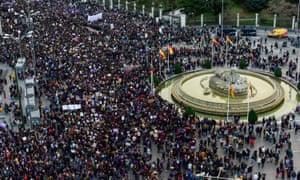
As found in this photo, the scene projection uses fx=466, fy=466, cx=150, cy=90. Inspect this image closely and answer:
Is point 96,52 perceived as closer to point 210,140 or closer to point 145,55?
point 145,55

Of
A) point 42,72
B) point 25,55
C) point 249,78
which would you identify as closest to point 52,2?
point 25,55

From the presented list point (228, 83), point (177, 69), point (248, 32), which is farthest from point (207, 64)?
point (248, 32)

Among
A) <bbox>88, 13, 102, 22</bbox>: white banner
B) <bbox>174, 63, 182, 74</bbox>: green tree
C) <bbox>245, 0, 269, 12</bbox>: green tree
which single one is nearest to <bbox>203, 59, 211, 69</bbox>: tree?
<bbox>174, 63, 182, 74</bbox>: green tree

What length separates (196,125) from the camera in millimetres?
33250

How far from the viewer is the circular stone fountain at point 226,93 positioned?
121ft

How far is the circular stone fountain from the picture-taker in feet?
121

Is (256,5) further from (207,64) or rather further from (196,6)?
(207,64)

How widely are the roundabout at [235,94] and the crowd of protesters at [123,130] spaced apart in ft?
7.35

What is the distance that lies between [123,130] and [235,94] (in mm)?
11680

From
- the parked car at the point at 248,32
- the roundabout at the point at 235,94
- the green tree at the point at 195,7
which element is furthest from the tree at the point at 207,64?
the green tree at the point at 195,7

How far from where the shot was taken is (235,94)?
126 ft

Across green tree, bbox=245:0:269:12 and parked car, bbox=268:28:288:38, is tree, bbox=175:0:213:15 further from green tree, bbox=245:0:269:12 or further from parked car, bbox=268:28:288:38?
parked car, bbox=268:28:288:38

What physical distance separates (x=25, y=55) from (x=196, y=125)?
21405 mm

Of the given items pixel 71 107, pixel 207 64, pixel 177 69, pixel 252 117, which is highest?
pixel 207 64
